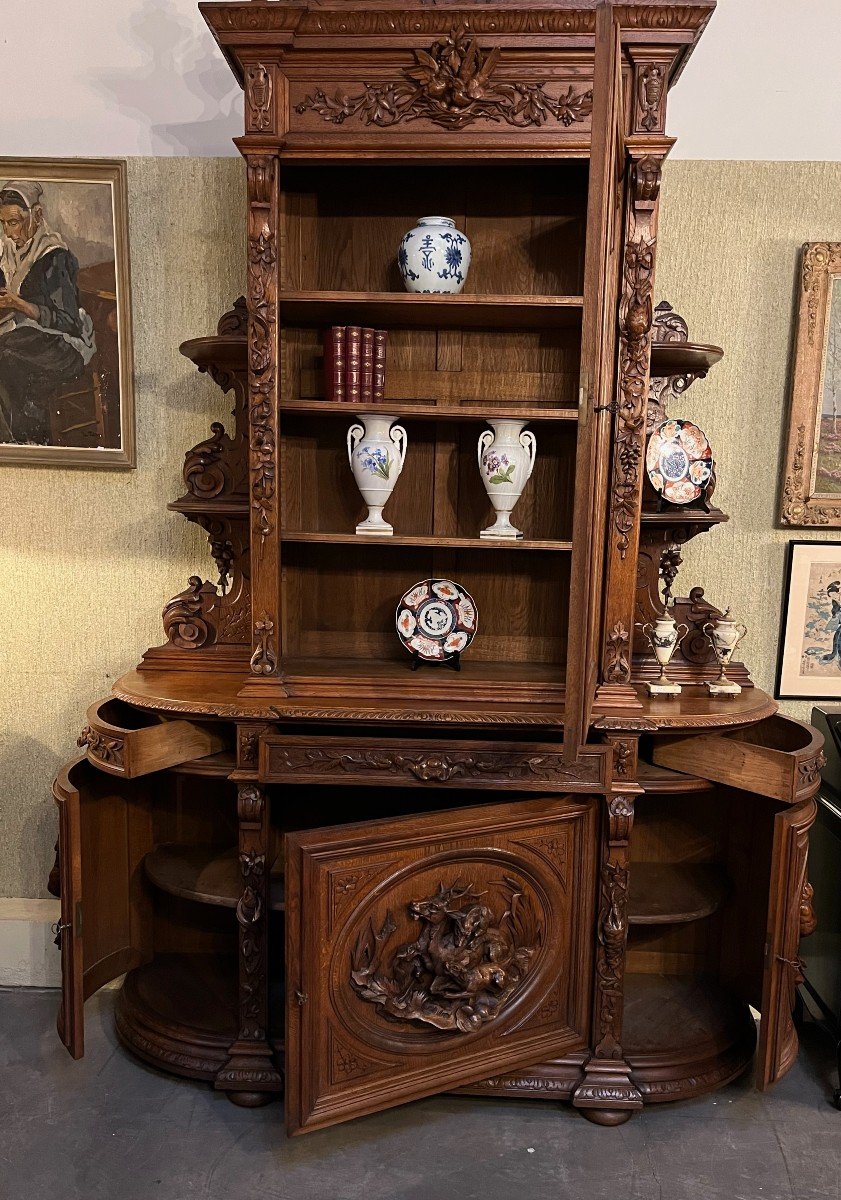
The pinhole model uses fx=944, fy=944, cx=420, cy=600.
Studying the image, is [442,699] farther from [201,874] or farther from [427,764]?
[201,874]

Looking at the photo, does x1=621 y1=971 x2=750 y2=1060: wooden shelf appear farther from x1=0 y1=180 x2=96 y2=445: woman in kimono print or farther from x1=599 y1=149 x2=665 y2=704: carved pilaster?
x1=0 y1=180 x2=96 y2=445: woman in kimono print

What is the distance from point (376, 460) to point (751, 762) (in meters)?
1.16

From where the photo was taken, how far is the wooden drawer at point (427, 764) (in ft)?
7.16

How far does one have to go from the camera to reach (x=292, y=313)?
2426 mm

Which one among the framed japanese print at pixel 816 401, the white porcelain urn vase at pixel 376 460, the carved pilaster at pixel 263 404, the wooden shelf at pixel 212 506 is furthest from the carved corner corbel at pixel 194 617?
the framed japanese print at pixel 816 401

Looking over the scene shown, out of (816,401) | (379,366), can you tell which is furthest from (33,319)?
(816,401)

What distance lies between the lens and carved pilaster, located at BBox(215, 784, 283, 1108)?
2254 mm

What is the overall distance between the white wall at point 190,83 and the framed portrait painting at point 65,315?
0.13m

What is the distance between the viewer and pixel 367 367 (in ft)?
7.82

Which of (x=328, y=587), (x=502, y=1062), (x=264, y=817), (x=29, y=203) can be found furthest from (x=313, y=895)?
(x=29, y=203)

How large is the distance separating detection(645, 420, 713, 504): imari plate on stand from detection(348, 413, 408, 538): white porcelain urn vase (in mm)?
662

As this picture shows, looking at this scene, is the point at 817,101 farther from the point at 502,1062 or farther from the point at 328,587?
the point at 502,1062

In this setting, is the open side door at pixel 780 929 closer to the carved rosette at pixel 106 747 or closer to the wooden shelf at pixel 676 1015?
the wooden shelf at pixel 676 1015

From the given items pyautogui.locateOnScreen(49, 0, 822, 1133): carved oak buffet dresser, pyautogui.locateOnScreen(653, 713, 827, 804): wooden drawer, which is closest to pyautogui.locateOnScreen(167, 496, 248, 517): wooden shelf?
pyautogui.locateOnScreen(49, 0, 822, 1133): carved oak buffet dresser
